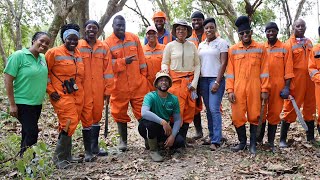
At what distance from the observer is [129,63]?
5.61 m

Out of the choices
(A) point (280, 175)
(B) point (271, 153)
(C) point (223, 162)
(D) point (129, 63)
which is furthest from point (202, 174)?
(D) point (129, 63)

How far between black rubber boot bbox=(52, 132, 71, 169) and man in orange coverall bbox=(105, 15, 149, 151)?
3.58ft

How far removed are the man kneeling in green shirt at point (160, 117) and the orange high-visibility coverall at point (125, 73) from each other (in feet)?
1.87

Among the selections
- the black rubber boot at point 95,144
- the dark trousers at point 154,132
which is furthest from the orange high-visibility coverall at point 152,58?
the black rubber boot at point 95,144

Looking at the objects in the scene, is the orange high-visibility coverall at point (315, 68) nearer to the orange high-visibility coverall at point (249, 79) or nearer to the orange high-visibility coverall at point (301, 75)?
the orange high-visibility coverall at point (301, 75)

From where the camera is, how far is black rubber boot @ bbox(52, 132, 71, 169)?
487 cm

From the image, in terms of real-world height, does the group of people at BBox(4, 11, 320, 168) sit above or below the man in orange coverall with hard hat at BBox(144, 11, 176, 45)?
below

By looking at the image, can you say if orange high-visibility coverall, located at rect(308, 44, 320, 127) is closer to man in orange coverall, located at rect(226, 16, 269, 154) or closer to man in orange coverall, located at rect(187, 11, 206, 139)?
man in orange coverall, located at rect(226, 16, 269, 154)

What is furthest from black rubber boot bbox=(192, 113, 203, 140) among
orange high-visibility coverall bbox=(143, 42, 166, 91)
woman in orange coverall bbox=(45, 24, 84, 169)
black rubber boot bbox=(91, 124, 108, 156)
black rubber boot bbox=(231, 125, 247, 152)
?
woman in orange coverall bbox=(45, 24, 84, 169)

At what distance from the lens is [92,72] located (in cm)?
522

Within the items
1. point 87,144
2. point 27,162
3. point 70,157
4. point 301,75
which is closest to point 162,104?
point 87,144

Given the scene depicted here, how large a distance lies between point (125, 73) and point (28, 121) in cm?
175

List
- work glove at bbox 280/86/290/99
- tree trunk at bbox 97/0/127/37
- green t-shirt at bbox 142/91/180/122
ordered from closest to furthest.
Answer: green t-shirt at bbox 142/91/180/122 → work glove at bbox 280/86/290/99 → tree trunk at bbox 97/0/127/37

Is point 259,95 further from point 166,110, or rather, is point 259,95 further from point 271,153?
point 166,110
